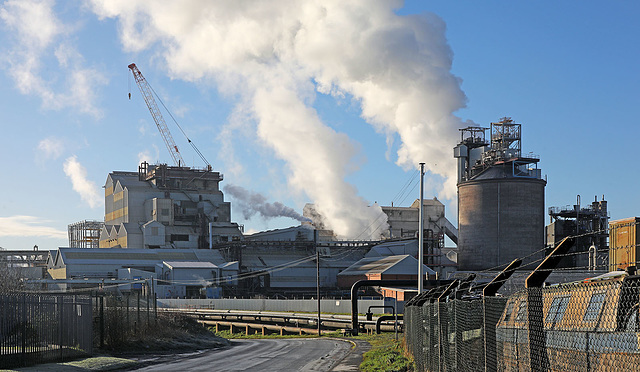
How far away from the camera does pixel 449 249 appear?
13688 centimetres

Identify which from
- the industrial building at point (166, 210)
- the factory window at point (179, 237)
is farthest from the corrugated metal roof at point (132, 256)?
the factory window at point (179, 237)

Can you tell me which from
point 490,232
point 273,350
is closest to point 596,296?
point 273,350

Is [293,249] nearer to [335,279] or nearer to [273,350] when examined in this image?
[335,279]

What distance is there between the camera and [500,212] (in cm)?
8575

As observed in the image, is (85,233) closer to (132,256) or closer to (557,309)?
(132,256)

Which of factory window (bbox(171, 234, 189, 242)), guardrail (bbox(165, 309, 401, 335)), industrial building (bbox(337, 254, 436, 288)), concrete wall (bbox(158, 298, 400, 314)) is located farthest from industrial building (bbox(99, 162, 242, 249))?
guardrail (bbox(165, 309, 401, 335))

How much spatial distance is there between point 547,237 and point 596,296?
8849cm

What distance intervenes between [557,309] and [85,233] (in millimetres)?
149235

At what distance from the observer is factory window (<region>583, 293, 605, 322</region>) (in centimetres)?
1183

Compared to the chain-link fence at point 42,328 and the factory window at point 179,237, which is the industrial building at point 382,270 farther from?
the chain-link fence at point 42,328

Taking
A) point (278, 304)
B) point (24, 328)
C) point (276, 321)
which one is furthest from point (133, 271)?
point (24, 328)

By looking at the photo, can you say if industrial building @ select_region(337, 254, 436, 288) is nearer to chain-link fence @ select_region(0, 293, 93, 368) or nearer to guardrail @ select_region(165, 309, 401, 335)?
guardrail @ select_region(165, 309, 401, 335)

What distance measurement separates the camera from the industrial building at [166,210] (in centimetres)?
12031

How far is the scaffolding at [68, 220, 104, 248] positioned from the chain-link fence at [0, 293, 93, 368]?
4918 inches
